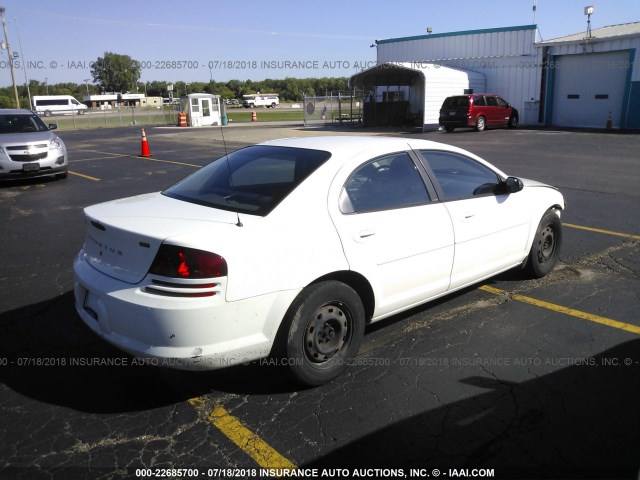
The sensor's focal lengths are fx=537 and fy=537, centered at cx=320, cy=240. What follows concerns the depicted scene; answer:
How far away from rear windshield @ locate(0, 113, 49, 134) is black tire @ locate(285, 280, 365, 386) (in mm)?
11549

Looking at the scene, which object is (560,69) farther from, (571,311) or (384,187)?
(384,187)

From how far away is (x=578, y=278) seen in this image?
18.0 ft

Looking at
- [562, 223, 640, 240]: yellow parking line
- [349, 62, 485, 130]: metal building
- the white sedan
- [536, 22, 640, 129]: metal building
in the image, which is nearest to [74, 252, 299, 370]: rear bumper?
the white sedan

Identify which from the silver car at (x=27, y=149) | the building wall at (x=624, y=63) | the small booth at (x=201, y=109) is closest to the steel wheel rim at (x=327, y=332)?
the silver car at (x=27, y=149)

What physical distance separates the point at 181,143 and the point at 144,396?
21.5 metres

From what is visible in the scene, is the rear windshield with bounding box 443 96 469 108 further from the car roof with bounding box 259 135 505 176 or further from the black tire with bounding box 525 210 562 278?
the car roof with bounding box 259 135 505 176

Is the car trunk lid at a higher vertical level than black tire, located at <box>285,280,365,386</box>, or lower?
higher

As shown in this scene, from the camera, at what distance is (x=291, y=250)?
10.7ft

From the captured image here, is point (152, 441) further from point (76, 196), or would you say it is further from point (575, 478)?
point (76, 196)

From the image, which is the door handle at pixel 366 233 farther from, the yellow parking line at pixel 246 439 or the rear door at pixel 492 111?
the rear door at pixel 492 111

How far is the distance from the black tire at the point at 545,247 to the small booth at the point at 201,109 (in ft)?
115

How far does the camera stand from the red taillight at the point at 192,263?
2984mm

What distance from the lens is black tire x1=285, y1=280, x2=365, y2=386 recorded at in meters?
3.29

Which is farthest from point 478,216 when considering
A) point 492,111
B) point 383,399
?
point 492,111
